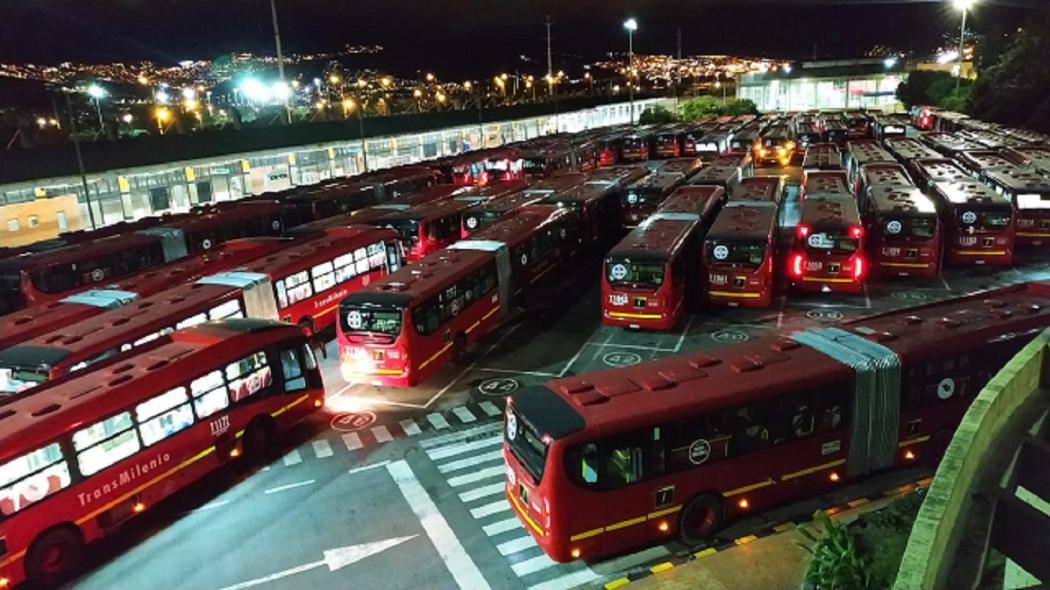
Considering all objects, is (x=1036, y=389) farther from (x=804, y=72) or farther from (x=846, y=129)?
(x=804, y=72)

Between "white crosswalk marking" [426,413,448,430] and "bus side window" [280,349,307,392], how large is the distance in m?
3.44

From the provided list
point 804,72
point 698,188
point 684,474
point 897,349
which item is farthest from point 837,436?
point 804,72

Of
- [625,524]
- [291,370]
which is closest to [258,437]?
[291,370]

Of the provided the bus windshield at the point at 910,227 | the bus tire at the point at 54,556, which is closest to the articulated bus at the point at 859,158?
the bus windshield at the point at 910,227

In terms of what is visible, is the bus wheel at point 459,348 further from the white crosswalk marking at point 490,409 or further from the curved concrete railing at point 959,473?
the curved concrete railing at point 959,473

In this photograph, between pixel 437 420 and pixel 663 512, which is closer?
pixel 663 512

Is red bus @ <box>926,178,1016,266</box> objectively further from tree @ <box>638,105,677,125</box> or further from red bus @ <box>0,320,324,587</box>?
tree @ <box>638,105,677,125</box>

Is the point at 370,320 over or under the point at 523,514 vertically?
over

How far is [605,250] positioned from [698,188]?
19.5 ft

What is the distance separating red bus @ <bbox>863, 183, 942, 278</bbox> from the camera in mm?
27703

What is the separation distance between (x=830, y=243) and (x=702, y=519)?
54.9 feet

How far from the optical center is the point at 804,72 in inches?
4380

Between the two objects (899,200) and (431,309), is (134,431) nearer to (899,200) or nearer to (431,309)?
(431,309)

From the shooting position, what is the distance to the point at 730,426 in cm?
1255
